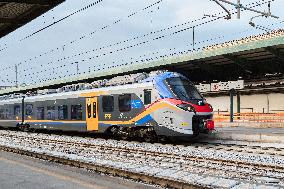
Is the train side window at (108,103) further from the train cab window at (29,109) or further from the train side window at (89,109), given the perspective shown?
the train cab window at (29,109)

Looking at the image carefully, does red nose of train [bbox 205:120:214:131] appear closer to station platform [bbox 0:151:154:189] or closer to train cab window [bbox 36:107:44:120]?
station platform [bbox 0:151:154:189]

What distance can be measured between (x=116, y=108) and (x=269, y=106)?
18.7m

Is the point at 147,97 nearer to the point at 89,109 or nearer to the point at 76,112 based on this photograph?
the point at 89,109

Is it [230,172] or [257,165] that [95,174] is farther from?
[257,165]

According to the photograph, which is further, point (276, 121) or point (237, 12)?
point (276, 121)

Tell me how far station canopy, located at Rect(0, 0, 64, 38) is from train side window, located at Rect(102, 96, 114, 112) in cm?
971

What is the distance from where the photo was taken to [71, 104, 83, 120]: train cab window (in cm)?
1996

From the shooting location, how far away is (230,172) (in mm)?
8562

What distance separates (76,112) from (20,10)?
1370 centimetres


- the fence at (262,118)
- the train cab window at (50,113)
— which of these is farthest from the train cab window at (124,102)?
the fence at (262,118)

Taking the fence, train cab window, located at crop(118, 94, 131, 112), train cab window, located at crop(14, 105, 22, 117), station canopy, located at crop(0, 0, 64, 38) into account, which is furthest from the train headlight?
train cab window, located at crop(14, 105, 22, 117)

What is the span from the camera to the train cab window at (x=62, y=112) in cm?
2134

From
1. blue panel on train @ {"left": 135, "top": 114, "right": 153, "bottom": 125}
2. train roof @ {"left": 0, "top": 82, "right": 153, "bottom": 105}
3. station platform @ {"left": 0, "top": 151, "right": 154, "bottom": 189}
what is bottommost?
station platform @ {"left": 0, "top": 151, "right": 154, "bottom": 189}

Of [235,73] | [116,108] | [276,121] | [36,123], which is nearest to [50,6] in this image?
[116,108]
